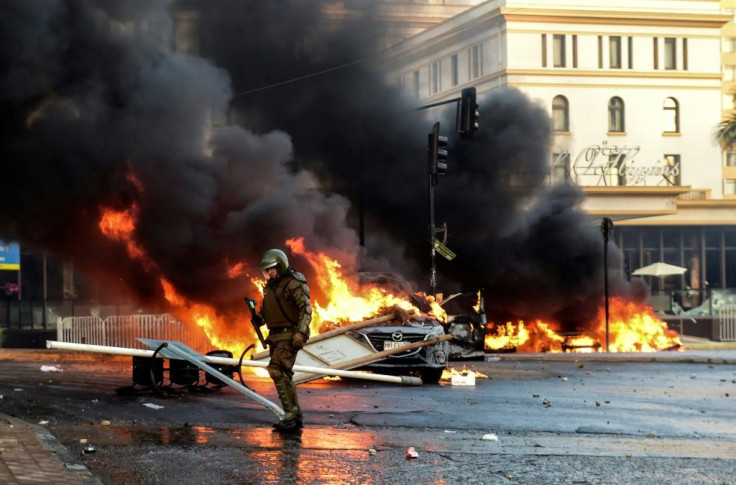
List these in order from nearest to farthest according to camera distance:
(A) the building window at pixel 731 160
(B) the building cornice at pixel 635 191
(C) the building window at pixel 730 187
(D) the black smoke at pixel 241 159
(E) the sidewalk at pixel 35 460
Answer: (E) the sidewalk at pixel 35 460 → (D) the black smoke at pixel 241 159 → (B) the building cornice at pixel 635 191 → (A) the building window at pixel 731 160 → (C) the building window at pixel 730 187

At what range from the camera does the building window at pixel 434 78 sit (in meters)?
47.5

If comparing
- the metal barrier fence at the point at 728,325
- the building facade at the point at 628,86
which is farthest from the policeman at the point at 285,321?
the building facade at the point at 628,86

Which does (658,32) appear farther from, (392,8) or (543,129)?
(392,8)

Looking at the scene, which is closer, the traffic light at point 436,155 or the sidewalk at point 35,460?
the sidewalk at point 35,460

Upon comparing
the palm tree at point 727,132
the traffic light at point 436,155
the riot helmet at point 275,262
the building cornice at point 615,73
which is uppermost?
the building cornice at point 615,73

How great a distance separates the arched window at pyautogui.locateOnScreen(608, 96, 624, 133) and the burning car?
34.1m

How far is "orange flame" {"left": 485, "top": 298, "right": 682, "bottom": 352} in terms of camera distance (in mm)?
25812

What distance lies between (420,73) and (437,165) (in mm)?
26100

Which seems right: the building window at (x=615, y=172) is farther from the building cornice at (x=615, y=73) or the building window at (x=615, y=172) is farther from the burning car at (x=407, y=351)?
the burning car at (x=407, y=351)

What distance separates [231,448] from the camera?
27.6ft

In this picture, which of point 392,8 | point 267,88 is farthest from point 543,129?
point 267,88

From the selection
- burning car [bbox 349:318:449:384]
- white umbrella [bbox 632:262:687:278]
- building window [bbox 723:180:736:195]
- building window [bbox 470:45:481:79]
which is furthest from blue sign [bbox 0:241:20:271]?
building window [bbox 723:180:736:195]

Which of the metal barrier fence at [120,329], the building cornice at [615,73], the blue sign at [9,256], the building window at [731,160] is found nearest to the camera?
the metal barrier fence at [120,329]

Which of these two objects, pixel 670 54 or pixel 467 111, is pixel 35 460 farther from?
pixel 670 54
